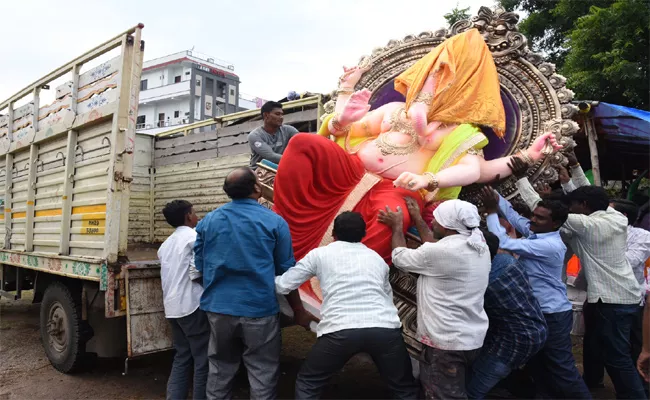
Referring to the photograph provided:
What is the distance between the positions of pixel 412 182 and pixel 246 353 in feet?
4.38

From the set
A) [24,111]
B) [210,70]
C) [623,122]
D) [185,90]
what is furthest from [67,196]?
[210,70]

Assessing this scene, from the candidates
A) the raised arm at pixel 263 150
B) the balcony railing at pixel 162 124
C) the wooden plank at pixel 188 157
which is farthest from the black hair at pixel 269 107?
the balcony railing at pixel 162 124

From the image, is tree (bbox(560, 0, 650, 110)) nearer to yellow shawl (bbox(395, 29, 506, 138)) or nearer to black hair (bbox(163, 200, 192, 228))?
yellow shawl (bbox(395, 29, 506, 138))

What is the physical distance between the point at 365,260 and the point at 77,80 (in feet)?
9.40

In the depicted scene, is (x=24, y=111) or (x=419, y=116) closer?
(x=419, y=116)

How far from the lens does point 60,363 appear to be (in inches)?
150

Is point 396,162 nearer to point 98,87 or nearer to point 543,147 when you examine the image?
point 543,147

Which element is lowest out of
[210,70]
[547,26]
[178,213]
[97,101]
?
[178,213]

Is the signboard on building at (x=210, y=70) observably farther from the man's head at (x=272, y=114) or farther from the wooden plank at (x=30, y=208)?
the man's head at (x=272, y=114)

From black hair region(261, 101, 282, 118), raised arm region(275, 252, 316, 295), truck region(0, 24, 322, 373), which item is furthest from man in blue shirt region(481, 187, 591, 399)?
truck region(0, 24, 322, 373)

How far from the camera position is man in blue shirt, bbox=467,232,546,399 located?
8.33 ft

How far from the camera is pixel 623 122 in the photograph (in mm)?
3740

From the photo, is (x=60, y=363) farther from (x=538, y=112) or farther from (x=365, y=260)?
(x=538, y=112)

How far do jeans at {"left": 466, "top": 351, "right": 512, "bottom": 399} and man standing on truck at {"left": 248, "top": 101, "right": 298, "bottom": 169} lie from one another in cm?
213
